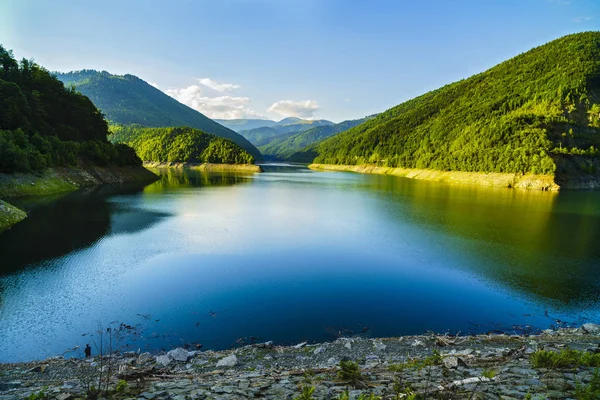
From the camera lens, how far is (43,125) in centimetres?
6006

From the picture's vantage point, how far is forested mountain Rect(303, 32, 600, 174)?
8412 cm

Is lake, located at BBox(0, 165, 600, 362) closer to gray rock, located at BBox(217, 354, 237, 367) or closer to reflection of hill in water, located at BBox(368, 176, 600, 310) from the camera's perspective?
reflection of hill in water, located at BBox(368, 176, 600, 310)

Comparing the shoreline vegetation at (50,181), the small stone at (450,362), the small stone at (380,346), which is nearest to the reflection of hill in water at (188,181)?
the shoreline vegetation at (50,181)

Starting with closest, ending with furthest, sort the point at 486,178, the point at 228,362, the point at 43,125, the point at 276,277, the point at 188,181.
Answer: the point at 228,362, the point at 276,277, the point at 43,125, the point at 188,181, the point at 486,178

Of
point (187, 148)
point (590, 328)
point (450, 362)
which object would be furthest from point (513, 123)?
point (187, 148)

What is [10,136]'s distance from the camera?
41188 millimetres

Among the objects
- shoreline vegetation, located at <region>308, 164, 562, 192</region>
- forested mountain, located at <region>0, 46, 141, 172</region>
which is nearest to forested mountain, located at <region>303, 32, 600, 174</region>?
shoreline vegetation, located at <region>308, 164, 562, 192</region>

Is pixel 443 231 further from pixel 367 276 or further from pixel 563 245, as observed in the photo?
pixel 367 276

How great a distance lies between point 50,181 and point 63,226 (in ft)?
76.1

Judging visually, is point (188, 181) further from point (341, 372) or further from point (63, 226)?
point (341, 372)

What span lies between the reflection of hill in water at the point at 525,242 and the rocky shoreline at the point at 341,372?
6647 mm

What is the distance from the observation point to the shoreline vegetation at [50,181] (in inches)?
1150

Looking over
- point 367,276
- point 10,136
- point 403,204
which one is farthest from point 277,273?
point 10,136

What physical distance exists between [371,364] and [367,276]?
32.4 feet
